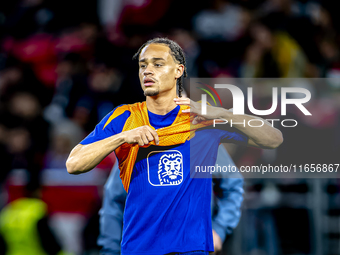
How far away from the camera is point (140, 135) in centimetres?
241

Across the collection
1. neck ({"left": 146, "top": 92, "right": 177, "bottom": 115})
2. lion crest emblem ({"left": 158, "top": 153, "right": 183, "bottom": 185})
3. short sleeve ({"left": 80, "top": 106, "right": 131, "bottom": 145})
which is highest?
neck ({"left": 146, "top": 92, "right": 177, "bottom": 115})

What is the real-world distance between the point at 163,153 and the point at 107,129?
0.35 meters

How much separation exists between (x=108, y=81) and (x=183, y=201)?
300 cm

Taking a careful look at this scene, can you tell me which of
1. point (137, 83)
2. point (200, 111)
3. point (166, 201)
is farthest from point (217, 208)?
point (137, 83)

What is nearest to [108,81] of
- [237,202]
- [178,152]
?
[237,202]

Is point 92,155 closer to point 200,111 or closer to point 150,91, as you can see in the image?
point 150,91

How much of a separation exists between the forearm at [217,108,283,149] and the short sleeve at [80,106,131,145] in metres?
0.58

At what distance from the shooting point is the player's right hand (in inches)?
94.9

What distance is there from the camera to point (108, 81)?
17.3 feet

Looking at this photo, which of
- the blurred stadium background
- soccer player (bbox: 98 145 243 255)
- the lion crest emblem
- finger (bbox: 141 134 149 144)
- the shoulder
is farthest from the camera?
the blurred stadium background

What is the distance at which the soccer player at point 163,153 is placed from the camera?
2477mm

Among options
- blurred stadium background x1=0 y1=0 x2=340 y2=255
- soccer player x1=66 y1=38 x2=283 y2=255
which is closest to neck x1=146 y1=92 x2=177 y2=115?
soccer player x1=66 y1=38 x2=283 y2=255

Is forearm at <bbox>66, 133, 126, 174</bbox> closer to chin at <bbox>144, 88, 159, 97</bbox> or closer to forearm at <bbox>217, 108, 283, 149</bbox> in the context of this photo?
chin at <bbox>144, 88, 159, 97</bbox>

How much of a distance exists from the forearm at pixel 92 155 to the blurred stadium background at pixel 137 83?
1.26m
